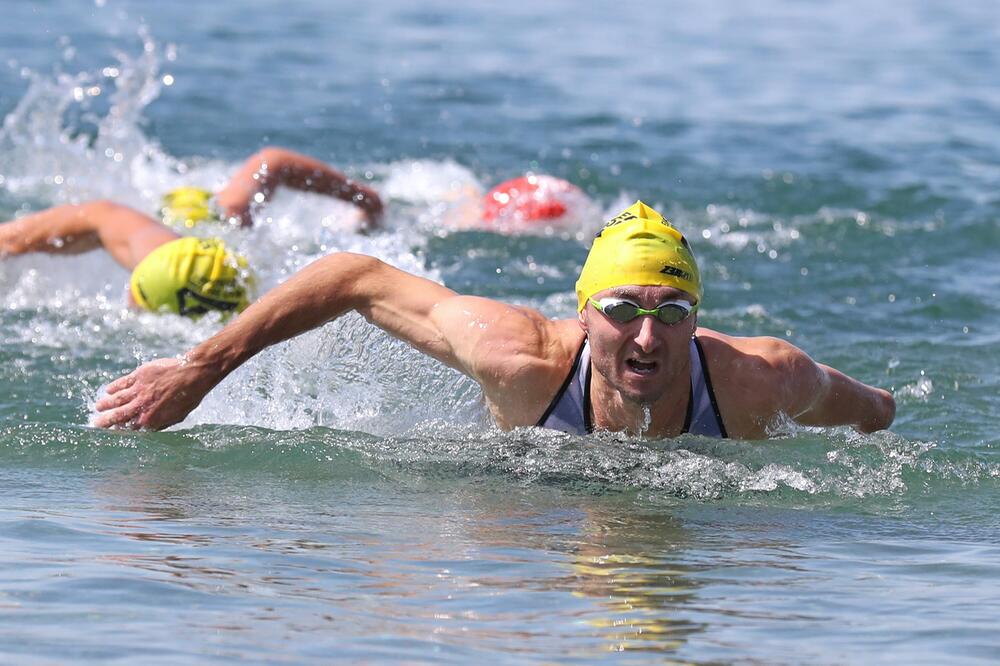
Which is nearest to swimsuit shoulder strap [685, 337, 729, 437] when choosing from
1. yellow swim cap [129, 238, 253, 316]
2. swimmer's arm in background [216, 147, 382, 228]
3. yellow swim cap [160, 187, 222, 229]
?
yellow swim cap [129, 238, 253, 316]

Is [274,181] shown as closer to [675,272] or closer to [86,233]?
[86,233]

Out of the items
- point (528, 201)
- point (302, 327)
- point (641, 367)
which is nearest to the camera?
point (641, 367)

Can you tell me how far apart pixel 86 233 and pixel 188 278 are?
31.1 inches

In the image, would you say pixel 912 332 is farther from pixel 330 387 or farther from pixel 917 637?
pixel 917 637

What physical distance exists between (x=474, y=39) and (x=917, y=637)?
18.8 m

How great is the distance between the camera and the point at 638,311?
615cm

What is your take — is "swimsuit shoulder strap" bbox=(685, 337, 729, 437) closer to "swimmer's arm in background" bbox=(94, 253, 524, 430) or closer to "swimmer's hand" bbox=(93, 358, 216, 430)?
"swimmer's arm in background" bbox=(94, 253, 524, 430)

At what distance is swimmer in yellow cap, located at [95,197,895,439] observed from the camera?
6.16 m

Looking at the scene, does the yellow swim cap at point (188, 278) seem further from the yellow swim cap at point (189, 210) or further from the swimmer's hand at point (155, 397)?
the swimmer's hand at point (155, 397)

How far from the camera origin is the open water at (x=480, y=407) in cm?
483

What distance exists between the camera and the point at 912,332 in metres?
10.1

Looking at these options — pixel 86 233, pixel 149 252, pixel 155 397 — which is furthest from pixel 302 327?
pixel 86 233

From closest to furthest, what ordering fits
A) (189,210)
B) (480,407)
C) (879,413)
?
(879,413)
(480,407)
(189,210)

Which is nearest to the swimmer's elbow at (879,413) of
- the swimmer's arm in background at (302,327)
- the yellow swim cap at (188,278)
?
the swimmer's arm in background at (302,327)
